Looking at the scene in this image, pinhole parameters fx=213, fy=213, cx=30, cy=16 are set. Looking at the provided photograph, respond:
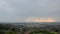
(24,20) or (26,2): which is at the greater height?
(26,2)

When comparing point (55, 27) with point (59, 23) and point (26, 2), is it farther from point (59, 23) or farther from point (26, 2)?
point (26, 2)

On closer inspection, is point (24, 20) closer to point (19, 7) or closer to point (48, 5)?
point (19, 7)

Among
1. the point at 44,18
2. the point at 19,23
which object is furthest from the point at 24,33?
the point at 44,18

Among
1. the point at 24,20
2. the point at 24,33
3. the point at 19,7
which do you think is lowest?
the point at 24,33

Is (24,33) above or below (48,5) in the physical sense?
below

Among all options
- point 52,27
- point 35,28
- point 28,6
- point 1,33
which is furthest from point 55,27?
point 1,33

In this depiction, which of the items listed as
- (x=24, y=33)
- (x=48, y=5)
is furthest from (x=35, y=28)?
(x=48, y=5)

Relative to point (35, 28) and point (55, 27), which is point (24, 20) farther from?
point (55, 27)
